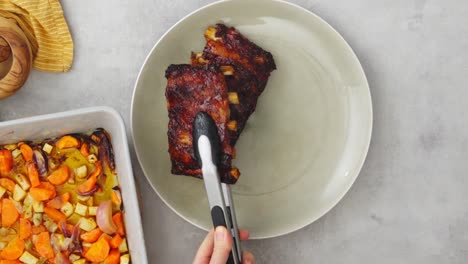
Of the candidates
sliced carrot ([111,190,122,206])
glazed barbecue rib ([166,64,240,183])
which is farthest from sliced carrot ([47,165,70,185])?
glazed barbecue rib ([166,64,240,183])

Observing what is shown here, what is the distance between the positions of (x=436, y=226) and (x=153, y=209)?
1.36 metres

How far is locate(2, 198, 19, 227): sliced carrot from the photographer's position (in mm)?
2229

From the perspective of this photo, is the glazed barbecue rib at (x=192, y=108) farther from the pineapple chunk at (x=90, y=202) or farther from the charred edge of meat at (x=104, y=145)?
the pineapple chunk at (x=90, y=202)

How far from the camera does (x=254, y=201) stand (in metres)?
2.47

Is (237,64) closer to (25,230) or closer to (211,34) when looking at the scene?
(211,34)

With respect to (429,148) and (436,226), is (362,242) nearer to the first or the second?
(436,226)

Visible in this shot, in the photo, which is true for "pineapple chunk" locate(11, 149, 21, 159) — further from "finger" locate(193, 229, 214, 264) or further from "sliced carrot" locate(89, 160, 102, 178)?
"finger" locate(193, 229, 214, 264)

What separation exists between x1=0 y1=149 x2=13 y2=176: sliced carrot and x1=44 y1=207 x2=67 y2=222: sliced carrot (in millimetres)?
232

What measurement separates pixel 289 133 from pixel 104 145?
2.70 feet

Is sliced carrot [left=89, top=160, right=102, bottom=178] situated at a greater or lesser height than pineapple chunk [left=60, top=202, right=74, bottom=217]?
greater

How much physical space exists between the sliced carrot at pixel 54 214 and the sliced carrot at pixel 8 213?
0.41 feet

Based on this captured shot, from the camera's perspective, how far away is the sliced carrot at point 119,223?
2260mm

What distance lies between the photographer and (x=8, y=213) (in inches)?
87.8

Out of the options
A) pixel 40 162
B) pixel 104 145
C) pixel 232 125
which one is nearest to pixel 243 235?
pixel 232 125
